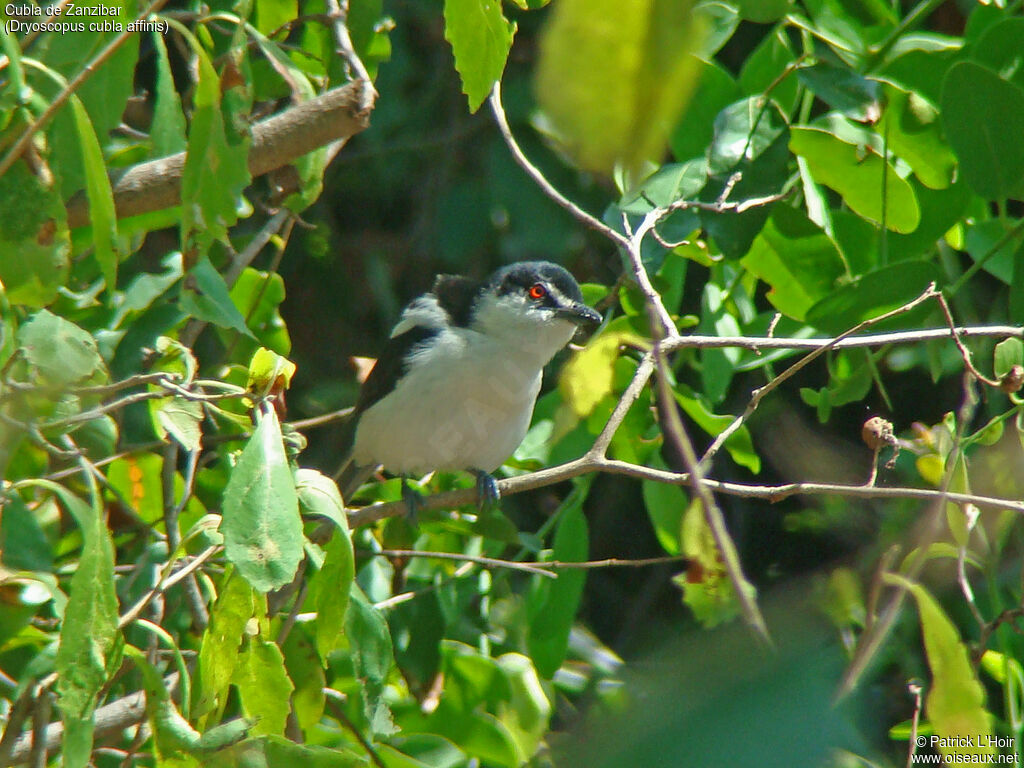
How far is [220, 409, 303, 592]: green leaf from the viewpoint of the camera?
4.77 ft

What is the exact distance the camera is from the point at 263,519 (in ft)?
4.95

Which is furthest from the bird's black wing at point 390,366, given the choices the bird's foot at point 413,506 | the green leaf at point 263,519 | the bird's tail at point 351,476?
the green leaf at point 263,519

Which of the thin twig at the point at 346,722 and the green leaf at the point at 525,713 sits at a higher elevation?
the thin twig at the point at 346,722

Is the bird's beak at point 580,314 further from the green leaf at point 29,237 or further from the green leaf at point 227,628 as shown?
the green leaf at point 227,628

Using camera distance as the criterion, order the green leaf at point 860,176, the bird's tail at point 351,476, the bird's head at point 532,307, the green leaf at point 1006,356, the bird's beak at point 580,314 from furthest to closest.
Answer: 1. the bird's tail at point 351,476
2. the bird's head at point 532,307
3. the bird's beak at point 580,314
4. the green leaf at point 860,176
5. the green leaf at point 1006,356

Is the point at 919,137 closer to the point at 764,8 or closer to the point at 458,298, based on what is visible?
the point at 764,8

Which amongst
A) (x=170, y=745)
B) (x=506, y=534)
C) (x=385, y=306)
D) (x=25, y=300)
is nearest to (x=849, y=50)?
(x=506, y=534)

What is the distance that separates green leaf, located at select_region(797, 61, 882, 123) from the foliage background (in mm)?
10

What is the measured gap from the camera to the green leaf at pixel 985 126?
2.27 metres

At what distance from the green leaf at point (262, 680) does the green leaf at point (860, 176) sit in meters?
1.69

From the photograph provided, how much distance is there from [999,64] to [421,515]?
193 centimetres

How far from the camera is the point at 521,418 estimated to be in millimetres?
3717

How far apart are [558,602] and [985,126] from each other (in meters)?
1.55

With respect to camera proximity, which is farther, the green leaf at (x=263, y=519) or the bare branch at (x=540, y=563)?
the bare branch at (x=540, y=563)
